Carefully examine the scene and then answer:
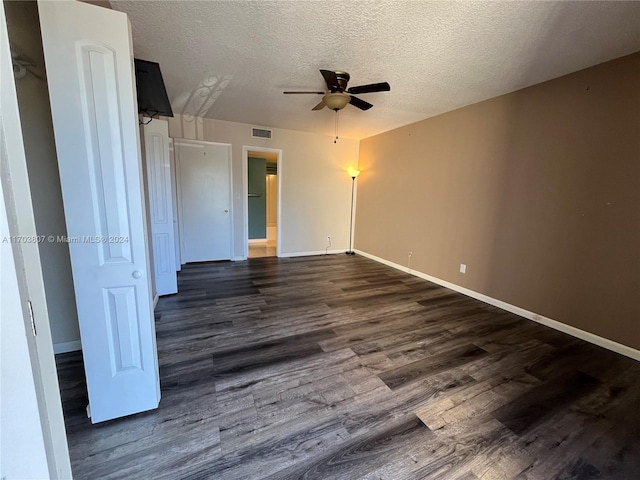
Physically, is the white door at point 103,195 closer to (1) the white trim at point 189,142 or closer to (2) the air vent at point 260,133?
(1) the white trim at point 189,142

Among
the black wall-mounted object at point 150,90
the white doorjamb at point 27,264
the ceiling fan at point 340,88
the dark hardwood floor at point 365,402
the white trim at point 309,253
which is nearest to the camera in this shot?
the white doorjamb at point 27,264

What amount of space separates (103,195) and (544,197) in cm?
383

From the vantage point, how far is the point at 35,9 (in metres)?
1.72

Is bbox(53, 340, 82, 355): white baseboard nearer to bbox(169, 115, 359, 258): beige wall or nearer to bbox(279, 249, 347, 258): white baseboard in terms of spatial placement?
bbox(169, 115, 359, 258): beige wall

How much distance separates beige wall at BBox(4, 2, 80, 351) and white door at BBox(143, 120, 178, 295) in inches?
40.1

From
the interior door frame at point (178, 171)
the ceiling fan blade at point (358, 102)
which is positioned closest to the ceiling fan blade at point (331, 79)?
the ceiling fan blade at point (358, 102)

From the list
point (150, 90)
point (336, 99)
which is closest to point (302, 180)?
point (336, 99)

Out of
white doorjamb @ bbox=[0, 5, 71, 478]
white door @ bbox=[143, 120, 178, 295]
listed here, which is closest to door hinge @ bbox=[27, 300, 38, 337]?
white doorjamb @ bbox=[0, 5, 71, 478]

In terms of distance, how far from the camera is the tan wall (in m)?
2.25

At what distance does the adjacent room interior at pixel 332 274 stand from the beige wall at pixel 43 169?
0.01 metres

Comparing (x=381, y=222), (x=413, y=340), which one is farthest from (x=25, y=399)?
(x=381, y=222)

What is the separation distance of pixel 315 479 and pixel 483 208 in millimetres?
3409

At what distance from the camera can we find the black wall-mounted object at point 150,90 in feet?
7.25

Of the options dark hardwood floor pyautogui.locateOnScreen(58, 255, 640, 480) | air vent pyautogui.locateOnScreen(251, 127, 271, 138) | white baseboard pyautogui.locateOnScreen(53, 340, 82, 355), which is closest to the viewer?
dark hardwood floor pyautogui.locateOnScreen(58, 255, 640, 480)
